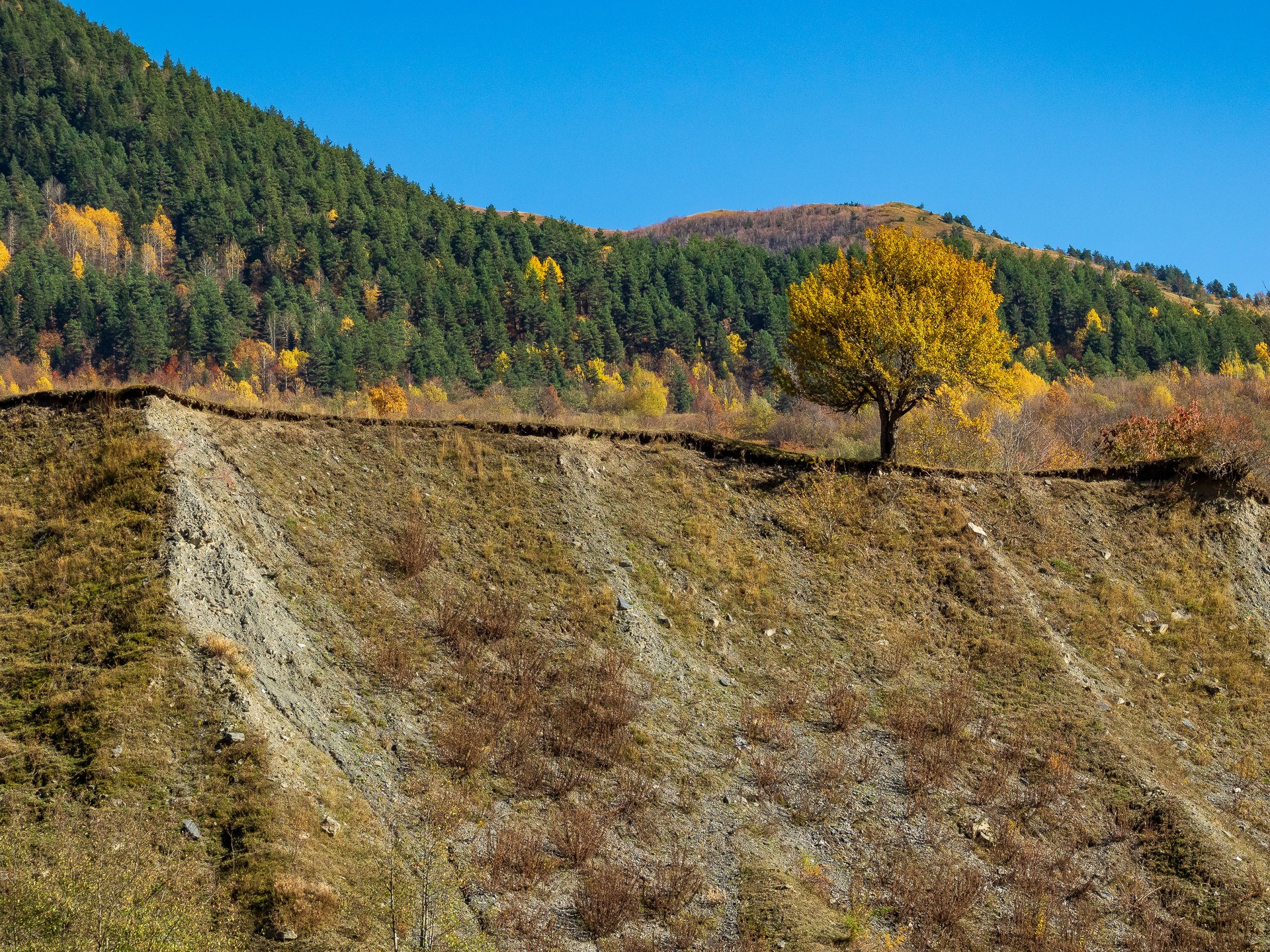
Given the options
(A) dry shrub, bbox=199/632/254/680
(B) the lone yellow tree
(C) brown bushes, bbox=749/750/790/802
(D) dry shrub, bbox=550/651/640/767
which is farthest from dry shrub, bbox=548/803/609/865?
(B) the lone yellow tree

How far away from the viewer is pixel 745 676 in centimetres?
2081

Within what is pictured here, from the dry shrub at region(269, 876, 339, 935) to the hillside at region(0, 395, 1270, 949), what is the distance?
0.11 feet

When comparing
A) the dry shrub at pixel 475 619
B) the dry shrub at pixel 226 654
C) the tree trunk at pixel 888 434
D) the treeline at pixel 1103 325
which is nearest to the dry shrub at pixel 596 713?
the dry shrub at pixel 475 619

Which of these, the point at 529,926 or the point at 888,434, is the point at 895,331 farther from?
the point at 529,926

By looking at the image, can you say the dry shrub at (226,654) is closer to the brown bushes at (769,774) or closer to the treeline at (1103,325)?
the brown bushes at (769,774)

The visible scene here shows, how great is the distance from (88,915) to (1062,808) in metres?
16.6

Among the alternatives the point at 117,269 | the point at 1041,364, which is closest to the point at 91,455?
the point at 1041,364

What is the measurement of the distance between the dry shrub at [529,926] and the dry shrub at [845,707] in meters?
8.43

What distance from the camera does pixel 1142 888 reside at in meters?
16.6

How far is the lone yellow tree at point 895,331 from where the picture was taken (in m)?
29.7

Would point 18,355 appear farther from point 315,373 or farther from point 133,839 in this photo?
point 133,839

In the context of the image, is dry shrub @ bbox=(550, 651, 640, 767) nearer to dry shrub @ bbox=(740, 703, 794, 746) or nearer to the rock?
dry shrub @ bbox=(740, 703, 794, 746)

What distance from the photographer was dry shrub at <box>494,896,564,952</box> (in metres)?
12.8

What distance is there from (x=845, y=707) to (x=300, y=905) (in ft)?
39.2
